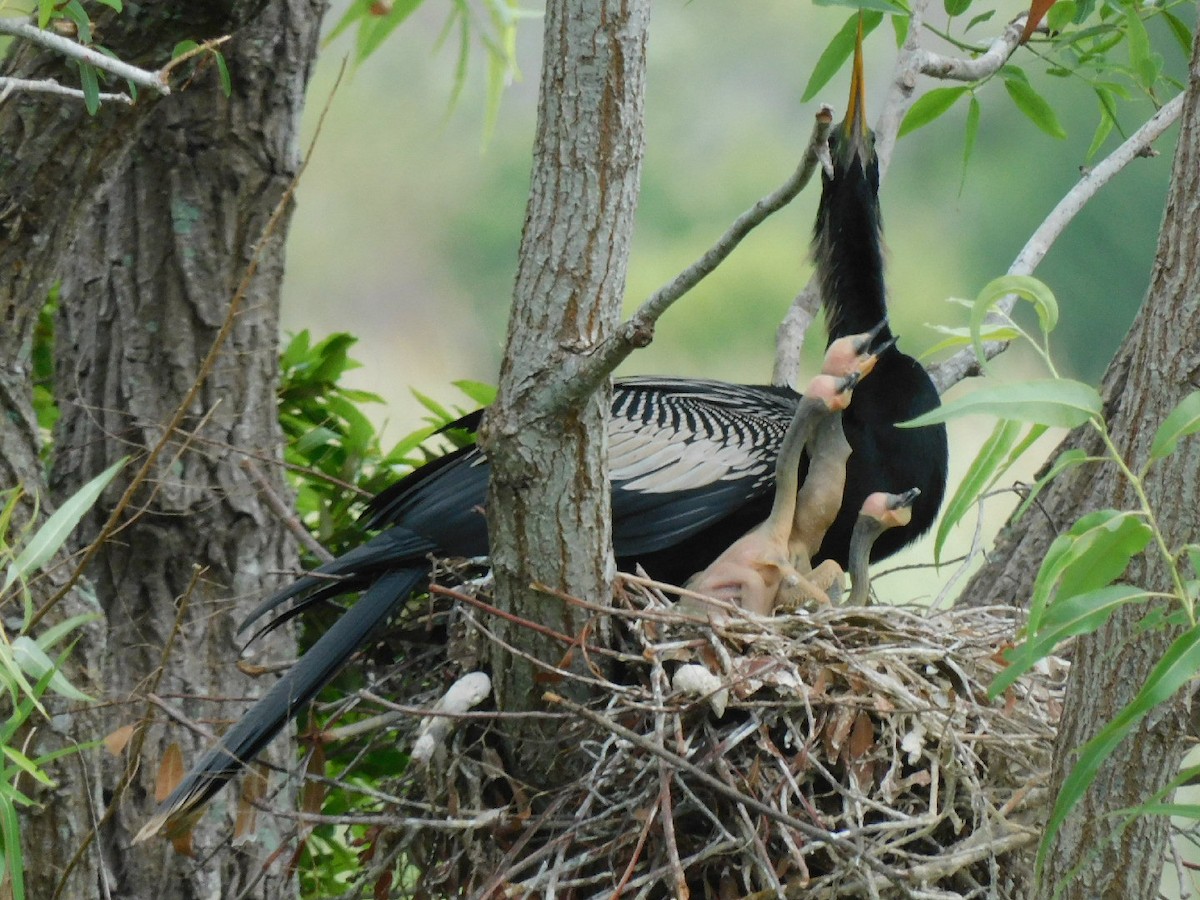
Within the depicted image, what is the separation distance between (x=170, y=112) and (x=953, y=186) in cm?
658

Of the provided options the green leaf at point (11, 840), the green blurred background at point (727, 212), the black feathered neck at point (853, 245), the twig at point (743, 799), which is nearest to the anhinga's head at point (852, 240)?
the black feathered neck at point (853, 245)

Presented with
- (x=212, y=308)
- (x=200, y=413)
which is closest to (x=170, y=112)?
(x=212, y=308)

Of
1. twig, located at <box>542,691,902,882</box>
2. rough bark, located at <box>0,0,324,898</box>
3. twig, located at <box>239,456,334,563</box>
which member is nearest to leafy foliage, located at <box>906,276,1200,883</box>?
twig, located at <box>542,691,902,882</box>

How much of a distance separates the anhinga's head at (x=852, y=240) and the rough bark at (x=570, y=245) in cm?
86

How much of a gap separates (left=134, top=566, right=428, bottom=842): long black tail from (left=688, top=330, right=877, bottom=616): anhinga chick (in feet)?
1.28

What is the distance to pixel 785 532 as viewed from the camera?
173cm

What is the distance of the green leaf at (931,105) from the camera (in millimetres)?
1695

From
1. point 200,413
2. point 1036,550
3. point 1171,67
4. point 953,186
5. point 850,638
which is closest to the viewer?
point 850,638

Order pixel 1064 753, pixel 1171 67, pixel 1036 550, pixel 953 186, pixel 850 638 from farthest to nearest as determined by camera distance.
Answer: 1. pixel 953 186
2. pixel 1171 67
3. pixel 1036 550
4. pixel 850 638
5. pixel 1064 753

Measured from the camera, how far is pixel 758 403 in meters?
2.06

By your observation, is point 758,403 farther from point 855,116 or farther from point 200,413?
point 200,413

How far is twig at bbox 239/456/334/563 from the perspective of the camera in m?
1.86

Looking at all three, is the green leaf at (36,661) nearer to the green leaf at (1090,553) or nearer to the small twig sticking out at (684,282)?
the small twig sticking out at (684,282)

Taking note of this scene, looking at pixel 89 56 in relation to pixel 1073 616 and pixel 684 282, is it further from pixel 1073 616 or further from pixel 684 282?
pixel 1073 616
